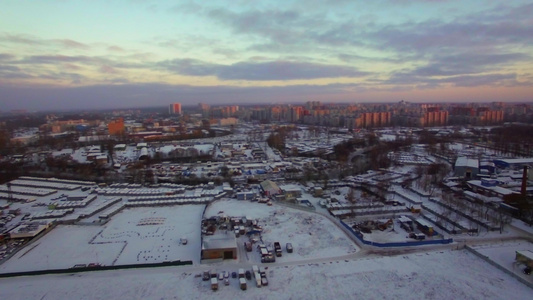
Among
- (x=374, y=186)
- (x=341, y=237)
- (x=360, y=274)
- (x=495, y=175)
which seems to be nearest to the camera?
(x=360, y=274)

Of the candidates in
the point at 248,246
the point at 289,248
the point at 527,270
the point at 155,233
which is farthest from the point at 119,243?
the point at 527,270

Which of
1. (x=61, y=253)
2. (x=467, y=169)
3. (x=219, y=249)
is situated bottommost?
(x=61, y=253)

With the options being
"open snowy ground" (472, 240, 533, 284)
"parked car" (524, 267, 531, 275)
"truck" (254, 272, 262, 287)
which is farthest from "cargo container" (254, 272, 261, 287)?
"parked car" (524, 267, 531, 275)

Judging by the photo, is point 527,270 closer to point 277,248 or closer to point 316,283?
point 316,283

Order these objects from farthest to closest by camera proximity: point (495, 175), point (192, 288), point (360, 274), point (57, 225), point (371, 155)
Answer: point (371, 155)
point (495, 175)
point (57, 225)
point (360, 274)
point (192, 288)

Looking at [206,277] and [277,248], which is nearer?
[206,277]

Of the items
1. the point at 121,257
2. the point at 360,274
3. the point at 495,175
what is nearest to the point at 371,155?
the point at 495,175

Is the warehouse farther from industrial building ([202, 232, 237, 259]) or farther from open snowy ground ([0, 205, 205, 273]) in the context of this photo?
open snowy ground ([0, 205, 205, 273])

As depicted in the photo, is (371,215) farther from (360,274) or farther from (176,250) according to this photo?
(176,250)
